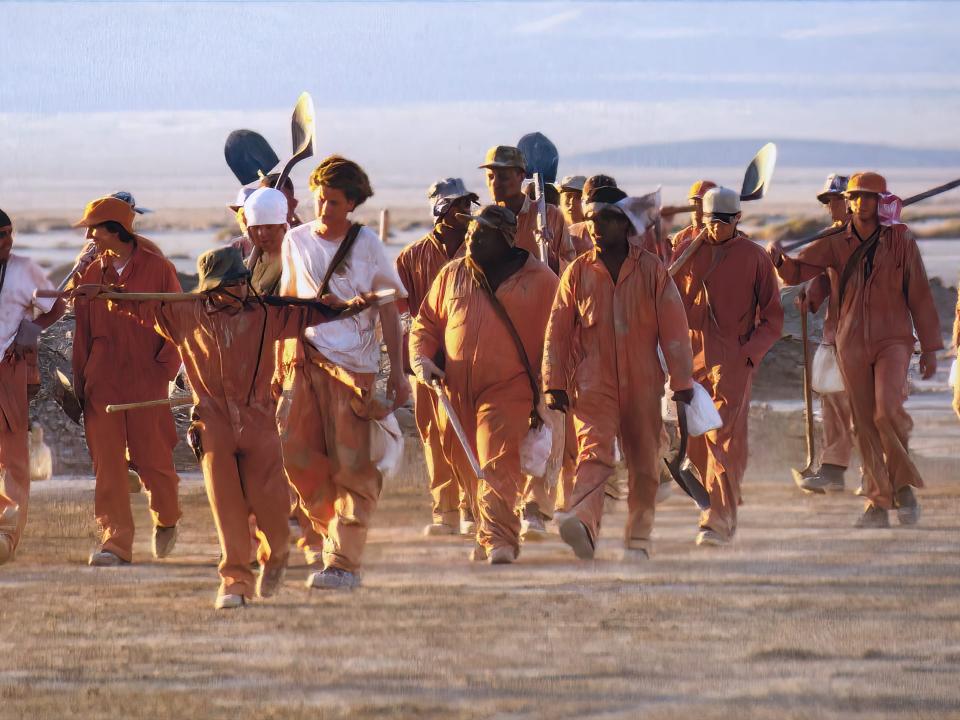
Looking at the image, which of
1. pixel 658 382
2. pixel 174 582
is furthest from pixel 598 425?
pixel 174 582

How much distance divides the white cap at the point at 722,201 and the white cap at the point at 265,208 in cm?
264

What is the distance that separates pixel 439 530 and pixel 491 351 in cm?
163

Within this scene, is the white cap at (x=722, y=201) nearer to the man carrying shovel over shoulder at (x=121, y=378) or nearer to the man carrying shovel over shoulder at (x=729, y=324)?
the man carrying shovel over shoulder at (x=729, y=324)

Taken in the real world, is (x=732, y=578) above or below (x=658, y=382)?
below

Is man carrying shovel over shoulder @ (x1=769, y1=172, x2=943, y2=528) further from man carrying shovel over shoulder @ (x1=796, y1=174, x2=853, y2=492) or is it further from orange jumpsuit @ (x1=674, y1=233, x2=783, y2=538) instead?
man carrying shovel over shoulder @ (x1=796, y1=174, x2=853, y2=492)

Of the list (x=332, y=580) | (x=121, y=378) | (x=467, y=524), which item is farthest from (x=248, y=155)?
(x=332, y=580)

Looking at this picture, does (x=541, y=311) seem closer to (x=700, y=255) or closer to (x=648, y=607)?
(x=700, y=255)

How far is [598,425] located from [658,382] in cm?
38

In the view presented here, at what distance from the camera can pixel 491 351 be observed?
1152 centimetres

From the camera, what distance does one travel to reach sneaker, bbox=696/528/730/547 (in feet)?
40.1

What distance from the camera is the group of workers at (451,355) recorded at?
33.4 ft

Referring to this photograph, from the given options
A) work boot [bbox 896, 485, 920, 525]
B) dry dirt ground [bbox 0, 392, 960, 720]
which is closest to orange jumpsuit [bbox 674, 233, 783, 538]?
dry dirt ground [bbox 0, 392, 960, 720]

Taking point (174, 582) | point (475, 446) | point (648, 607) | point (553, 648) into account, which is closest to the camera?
point (553, 648)

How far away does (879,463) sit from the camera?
42.9ft
